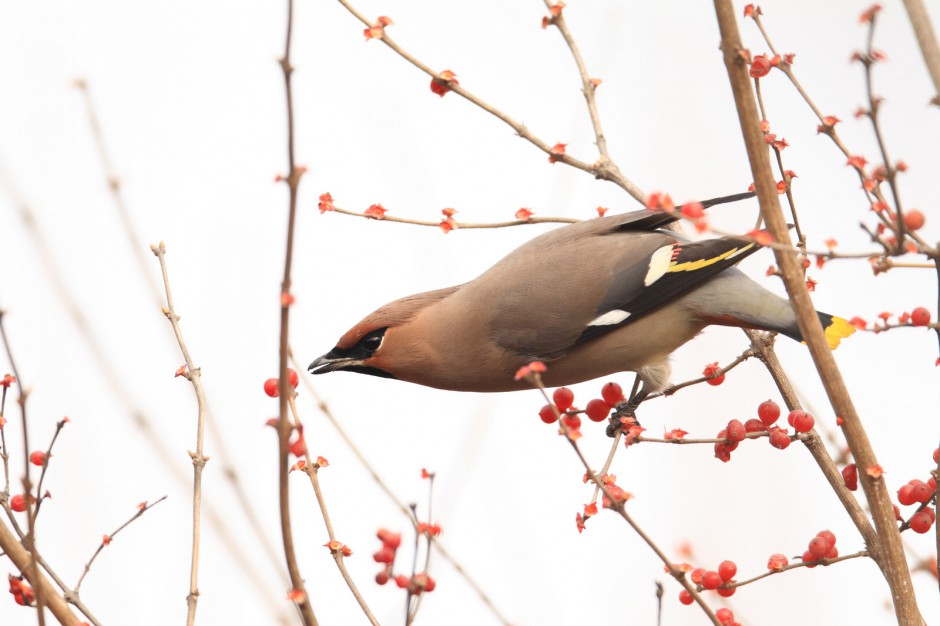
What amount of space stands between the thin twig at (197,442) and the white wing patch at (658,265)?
62.9 inches

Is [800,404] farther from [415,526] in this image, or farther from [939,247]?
[415,526]

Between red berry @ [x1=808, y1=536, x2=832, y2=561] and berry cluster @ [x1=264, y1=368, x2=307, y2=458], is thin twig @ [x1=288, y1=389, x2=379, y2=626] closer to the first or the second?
berry cluster @ [x1=264, y1=368, x2=307, y2=458]

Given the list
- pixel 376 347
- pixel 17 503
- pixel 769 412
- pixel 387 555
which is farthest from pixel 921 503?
pixel 17 503

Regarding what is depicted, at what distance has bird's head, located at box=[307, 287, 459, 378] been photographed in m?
3.38

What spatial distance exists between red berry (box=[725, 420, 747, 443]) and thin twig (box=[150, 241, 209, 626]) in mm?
1208

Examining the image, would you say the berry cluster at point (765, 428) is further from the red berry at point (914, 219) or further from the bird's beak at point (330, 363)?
the bird's beak at point (330, 363)

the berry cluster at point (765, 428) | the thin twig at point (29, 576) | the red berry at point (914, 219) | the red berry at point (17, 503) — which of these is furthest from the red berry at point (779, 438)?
the red berry at point (17, 503)

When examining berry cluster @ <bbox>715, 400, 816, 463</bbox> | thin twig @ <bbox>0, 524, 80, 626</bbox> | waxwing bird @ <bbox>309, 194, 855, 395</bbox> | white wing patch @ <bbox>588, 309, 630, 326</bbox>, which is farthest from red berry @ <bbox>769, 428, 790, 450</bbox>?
thin twig @ <bbox>0, 524, 80, 626</bbox>

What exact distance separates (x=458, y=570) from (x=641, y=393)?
1939 mm

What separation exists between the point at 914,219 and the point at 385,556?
1.16 m

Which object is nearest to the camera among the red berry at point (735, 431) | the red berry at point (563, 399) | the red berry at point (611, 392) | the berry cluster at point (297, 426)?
the berry cluster at point (297, 426)

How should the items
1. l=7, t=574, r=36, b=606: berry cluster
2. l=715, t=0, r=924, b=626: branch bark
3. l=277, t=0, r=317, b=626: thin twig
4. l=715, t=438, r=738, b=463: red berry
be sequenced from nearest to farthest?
l=277, t=0, r=317, b=626: thin twig, l=715, t=0, r=924, b=626: branch bark, l=7, t=574, r=36, b=606: berry cluster, l=715, t=438, r=738, b=463: red berry

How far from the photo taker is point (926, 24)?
1670 mm

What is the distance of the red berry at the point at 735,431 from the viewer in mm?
2502
